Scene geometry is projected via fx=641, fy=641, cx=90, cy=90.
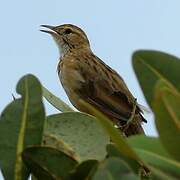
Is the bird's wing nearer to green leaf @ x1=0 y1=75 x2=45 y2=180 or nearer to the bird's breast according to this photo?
the bird's breast

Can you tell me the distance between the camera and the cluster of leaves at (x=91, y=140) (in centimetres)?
143

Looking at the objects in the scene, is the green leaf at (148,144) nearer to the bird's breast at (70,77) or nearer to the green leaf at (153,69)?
the green leaf at (153,69)

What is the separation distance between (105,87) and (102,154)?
563 centimetres

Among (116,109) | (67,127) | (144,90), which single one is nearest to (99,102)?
(116,109)

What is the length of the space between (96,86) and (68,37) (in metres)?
1.96

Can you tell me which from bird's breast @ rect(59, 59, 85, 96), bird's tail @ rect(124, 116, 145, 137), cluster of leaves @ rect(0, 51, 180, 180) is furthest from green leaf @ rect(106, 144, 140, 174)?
bird's breast @ rect(59, 59, 85, 96)

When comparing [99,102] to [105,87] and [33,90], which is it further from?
[33,90]

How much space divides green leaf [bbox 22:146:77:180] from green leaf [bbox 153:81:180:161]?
36cm

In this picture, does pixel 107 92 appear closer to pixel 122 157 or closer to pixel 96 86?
pixel 96 86

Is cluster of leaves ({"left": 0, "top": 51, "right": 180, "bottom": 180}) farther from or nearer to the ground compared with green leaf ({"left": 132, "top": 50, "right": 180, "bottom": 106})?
nearer to the ground

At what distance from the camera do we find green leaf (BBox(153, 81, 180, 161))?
1.40 metres

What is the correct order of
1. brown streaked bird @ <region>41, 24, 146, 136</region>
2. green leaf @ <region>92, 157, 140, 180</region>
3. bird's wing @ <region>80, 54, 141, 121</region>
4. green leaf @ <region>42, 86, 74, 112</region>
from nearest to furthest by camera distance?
1. green leaf @ <region>92, 157, 140, 180</region>
2. green leaf @ <region>42, 86, 74, 112</region>
3. brown streaked bird @ <region>41, 24, 146, 136</region>
4. bird's wing @ <region>80, 54, 141, 121</region>

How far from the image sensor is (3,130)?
1.81 m

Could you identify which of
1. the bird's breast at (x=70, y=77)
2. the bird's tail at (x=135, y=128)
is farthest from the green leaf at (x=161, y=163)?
the bird's breast at (x=70, y=77)
